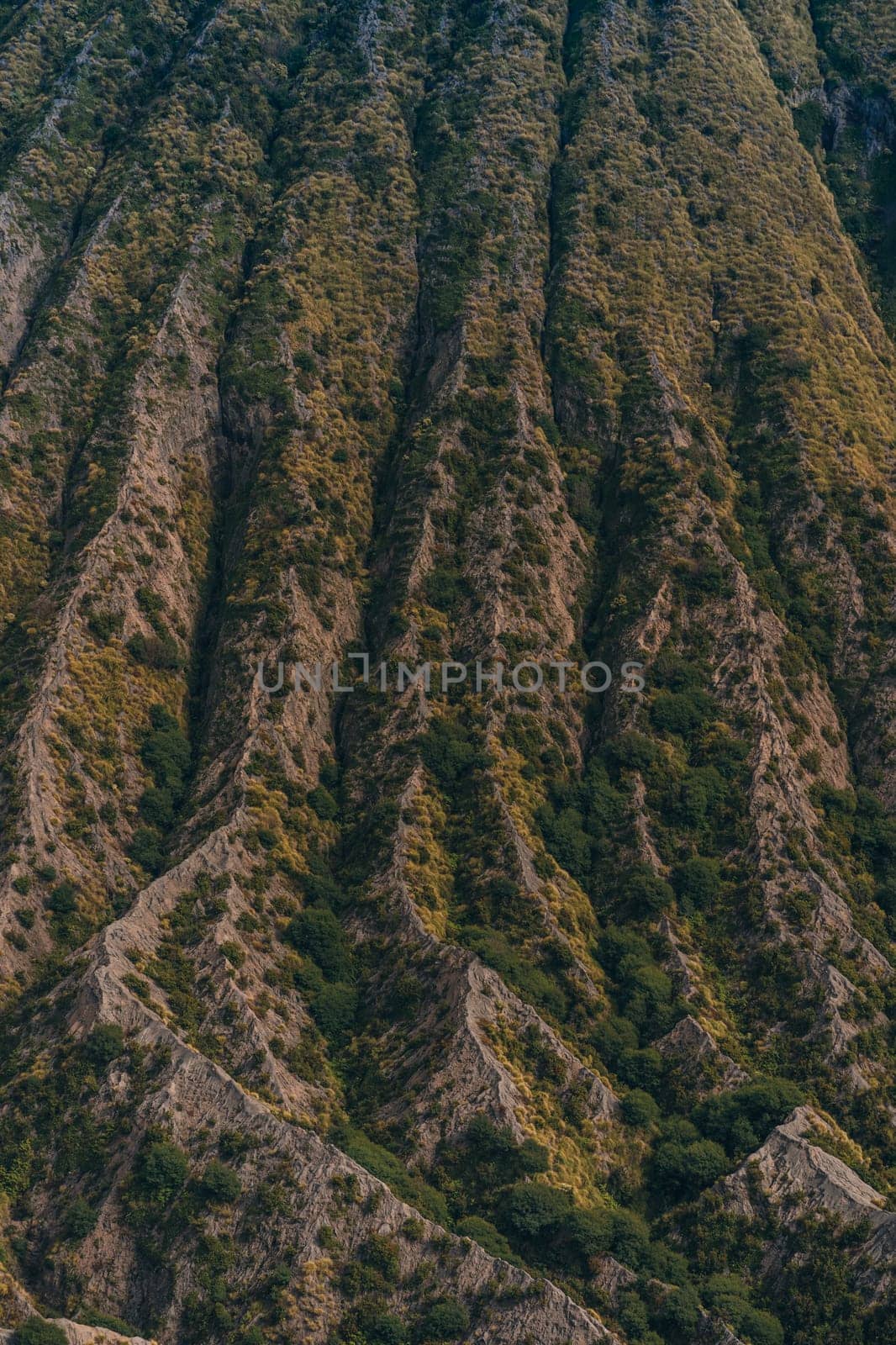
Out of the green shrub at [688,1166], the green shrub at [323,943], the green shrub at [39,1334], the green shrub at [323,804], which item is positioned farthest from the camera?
the green shrub at [323,804]

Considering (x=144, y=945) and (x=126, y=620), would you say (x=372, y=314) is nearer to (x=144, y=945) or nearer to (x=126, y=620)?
(x=126, y=620)

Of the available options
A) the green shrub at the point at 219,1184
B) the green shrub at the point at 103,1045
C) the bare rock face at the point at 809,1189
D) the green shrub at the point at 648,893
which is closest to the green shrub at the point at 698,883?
the green shrub at the point at 648,893

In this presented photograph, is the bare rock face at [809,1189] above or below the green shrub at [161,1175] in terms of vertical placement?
above

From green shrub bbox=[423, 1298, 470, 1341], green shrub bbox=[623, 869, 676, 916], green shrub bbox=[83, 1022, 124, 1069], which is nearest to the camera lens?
green shrub bbox=[423, 1298, 470, 1341]

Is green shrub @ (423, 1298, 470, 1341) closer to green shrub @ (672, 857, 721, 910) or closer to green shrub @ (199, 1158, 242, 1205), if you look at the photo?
green shrub @ (199, 1158, 242, 1205)

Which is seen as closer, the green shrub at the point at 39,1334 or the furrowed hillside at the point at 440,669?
the green shrub at the point at 39,1334

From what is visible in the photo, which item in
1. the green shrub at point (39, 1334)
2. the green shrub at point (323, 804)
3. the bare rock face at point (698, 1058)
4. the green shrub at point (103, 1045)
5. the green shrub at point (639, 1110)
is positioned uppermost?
the green shrub at point (323, 804)

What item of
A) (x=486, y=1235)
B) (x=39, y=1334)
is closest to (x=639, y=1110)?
(x=486, y=1235)

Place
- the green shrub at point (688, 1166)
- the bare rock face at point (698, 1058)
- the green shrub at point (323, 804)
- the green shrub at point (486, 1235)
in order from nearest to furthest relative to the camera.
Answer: the green shrub at point (486, 1235) < the green shrub at point (688, 1166) < the bare rock face at point (698, 1058) < the green shrub at point (323, 804)

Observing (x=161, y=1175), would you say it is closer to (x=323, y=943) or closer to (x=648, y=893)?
(x=323, y=943)

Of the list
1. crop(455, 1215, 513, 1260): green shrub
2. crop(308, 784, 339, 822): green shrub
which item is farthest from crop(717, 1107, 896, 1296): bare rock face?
crop(308, 784, 339, 822): green shrub

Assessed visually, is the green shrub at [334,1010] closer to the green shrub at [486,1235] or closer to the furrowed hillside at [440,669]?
the furrowed hillside at [440,669]

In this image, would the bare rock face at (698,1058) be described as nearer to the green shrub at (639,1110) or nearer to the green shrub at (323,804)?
the green shrub at (639,1110)
